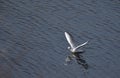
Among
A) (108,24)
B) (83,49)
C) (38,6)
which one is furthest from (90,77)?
(38,6)

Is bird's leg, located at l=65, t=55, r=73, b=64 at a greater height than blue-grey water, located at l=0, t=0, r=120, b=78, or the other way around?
blue-grey water, located at l=0, t=0, r=120, b=78

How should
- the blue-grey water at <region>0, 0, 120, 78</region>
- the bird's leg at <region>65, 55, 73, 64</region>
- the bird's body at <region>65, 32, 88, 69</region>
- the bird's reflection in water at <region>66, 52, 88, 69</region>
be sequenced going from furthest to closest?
the bird's body at <region>65, 32, 88, 69</region> < the bird's leg at <region>65, 55, 73, 64</region> < the bird's reflection in water at <region>66, 52, 88, 69</region> < the blue-grey water at <region>0, 0, 120, 78</region>

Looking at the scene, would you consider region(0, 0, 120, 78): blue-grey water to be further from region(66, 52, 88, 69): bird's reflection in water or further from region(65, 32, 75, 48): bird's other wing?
region(65, 32, 75, 48): bird's other wing

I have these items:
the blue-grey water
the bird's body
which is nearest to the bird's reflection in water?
the bird's body

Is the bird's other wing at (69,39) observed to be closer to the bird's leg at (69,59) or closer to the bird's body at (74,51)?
the bird's body at (74,51)

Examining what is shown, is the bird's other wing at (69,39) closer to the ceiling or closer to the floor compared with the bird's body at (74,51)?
closer to the ceiling

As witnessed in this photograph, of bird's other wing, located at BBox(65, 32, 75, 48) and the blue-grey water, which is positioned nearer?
the blue-grey water

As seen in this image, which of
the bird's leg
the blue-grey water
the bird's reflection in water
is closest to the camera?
the blue-grey water

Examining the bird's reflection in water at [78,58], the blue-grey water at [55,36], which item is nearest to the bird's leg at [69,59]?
the bird's reflection in water at [78,58]
